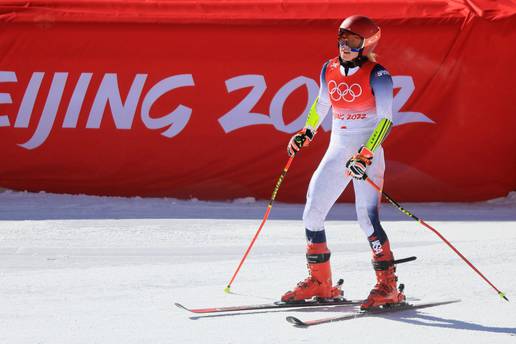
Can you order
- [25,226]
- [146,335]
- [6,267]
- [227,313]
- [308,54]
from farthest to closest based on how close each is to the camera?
[308,54], [25,226], [6,267], [227,313], [146,335]

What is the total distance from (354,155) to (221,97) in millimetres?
5808

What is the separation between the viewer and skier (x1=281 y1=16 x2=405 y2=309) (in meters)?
7.34

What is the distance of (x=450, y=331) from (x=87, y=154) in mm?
7220

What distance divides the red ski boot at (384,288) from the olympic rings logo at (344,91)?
1041mm

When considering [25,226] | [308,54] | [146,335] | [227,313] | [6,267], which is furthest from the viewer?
[308,54]

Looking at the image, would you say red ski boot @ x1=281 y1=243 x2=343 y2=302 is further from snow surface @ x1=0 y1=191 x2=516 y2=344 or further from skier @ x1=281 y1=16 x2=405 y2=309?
snow surface @ x1=0 y1=191 x2=516 y2=344

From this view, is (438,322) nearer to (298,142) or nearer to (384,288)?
(384,288)

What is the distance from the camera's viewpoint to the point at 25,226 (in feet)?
36.4

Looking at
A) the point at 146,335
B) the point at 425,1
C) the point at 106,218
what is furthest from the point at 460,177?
the point at 146,335

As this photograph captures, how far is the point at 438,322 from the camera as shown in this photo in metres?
7.03

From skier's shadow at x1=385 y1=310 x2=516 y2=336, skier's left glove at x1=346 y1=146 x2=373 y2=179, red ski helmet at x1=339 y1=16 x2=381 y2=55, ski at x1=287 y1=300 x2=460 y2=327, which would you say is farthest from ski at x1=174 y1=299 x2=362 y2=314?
red ski helmet at x1=339 y1=16 x2=381 y2=55

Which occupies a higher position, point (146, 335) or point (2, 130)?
point (2, 130)

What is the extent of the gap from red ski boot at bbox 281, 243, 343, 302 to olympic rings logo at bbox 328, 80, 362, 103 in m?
1.00

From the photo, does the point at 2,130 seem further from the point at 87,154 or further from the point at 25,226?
the point at 25,226
